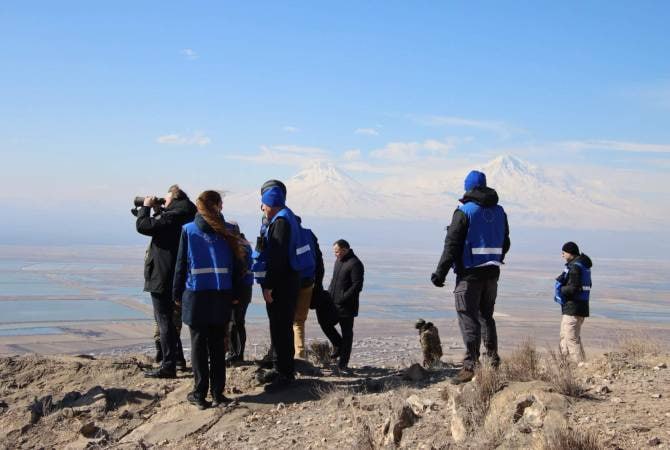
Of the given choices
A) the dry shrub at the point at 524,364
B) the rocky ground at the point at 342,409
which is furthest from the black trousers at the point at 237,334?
the dry shrub at the point at 524,364

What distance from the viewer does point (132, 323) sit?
2776 inches

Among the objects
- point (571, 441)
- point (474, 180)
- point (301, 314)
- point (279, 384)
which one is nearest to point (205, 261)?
point (279, 384)

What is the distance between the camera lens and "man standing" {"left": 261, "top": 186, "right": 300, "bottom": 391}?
7062 millimetres

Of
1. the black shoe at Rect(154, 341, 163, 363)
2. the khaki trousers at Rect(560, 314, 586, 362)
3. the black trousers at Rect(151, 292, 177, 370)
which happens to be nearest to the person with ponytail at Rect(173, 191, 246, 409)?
the black trousers at Rect(151, 292, 177, 370)

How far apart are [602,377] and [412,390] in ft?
5.66

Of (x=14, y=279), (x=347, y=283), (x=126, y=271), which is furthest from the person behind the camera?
(x=126, y=271)

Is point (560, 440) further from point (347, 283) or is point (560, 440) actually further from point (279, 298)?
point (347, 283)

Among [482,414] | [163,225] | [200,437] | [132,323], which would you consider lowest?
[132,323]

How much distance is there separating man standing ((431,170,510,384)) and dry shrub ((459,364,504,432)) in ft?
1.77

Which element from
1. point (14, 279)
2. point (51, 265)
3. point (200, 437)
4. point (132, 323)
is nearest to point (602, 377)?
point (200, 437)

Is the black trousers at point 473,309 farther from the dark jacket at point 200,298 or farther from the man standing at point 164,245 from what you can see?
the man standing at point 164,245

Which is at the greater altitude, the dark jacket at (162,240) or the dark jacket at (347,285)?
the dark jacket at (162,240)

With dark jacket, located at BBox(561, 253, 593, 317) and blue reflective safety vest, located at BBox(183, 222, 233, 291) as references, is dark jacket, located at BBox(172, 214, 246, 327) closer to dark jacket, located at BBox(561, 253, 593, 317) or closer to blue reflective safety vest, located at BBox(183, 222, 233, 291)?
blue reflective safety vest, located at BBox(183, 222, 233, 291)

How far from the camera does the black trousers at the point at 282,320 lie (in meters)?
7.19
